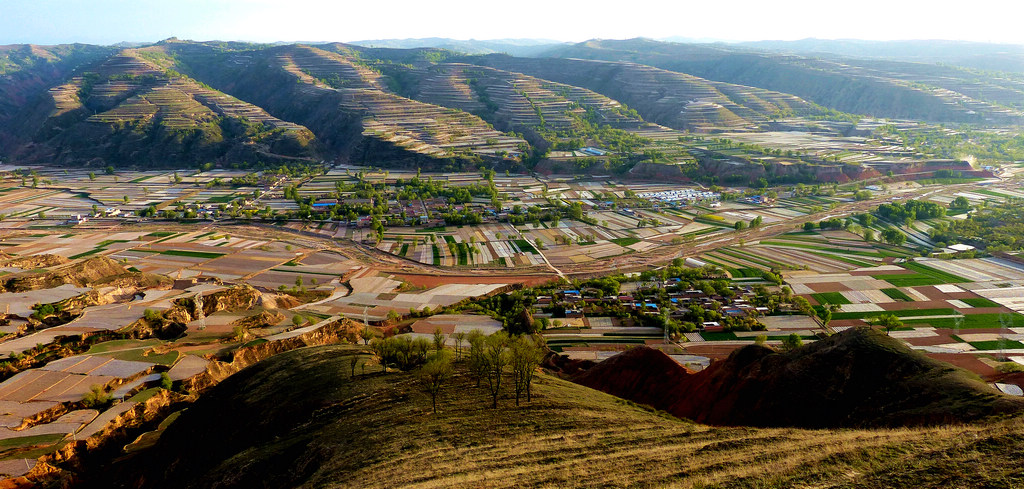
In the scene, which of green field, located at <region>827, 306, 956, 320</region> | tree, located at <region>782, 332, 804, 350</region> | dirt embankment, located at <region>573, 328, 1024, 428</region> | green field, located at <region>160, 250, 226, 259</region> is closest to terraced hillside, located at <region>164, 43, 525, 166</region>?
green field, located at <region>160, 250, 226, 259</region>

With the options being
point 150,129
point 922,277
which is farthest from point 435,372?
point 150,129

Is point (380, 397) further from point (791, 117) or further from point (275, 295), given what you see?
point (791, 117)

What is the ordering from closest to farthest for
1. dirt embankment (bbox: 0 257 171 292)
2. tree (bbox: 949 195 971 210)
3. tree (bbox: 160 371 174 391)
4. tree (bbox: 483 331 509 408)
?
1. tree (bbox: 483 331 509 408)
2. tree (bbox: 160 371 174 391)
3. dirt embankment (bbox: 0 257 171 292)
4. tree (bbox: 949 195 971 210)

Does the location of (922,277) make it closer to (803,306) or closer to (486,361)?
(803,306)

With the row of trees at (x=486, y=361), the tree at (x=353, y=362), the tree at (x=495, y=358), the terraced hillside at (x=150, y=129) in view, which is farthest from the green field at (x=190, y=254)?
the terraced hillside at (x=150, y=129)

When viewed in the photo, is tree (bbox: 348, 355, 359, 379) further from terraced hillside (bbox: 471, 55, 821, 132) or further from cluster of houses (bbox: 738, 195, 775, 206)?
terraced hillside (bbox: 471, 55, 821, 132)

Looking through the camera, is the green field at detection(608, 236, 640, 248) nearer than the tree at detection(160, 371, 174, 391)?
No
